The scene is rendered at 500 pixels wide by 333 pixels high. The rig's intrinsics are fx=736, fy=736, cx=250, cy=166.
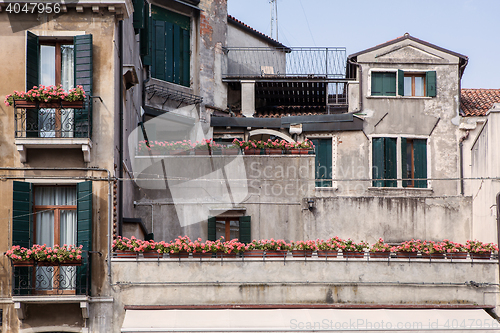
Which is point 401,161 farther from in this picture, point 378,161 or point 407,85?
point 407,85

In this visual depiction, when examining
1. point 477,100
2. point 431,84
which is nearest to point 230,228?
point 431,84

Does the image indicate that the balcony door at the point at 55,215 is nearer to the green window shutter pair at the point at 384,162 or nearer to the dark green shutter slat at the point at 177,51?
the dark green shutter slat at the point at 177,51

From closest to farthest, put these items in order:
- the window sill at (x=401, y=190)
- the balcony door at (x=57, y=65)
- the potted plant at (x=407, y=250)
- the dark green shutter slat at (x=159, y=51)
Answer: the balcony door at (x=57, y=65), the potted plant at (x=407, y=250), the window sill at (x=401, y=190), the dark green shutter slat at (x=159, y=51)

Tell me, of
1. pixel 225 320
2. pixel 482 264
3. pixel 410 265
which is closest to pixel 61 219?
pixel 225 320

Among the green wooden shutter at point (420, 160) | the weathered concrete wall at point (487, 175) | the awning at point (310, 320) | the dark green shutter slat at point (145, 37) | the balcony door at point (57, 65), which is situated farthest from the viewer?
the green wooden shutter at point (420, 160)

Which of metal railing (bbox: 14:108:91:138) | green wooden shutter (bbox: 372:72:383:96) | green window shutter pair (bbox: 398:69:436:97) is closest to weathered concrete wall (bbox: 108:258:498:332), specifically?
metal railing (bbox: 14:108:91:138)

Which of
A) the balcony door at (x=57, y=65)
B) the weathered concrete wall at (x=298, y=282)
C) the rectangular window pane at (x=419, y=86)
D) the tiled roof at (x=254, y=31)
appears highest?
the tiled roof at (x=254, y=31)

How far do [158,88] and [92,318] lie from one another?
1129 cm

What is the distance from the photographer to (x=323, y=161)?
82.7ft

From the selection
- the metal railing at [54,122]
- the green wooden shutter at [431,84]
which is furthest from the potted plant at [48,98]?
the green wooden shutter at [431,84]

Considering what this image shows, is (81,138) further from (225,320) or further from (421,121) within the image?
(421,121)

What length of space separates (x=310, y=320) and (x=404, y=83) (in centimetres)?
1183

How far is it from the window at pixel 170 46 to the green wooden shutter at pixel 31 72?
903 centimetres

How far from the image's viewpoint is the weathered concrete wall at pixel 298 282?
17.2 metres
